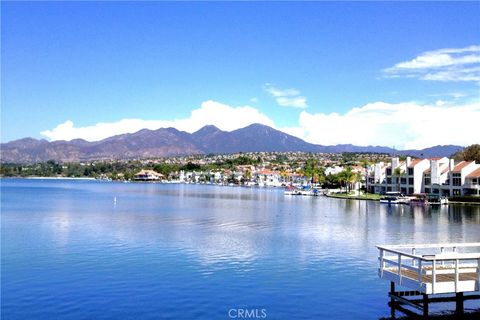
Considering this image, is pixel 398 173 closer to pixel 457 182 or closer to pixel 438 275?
pixel 457 182

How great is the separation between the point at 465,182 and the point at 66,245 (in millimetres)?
84030

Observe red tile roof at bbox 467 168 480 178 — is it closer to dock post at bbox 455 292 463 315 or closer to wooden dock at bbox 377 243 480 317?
wooden dock at bbox 377 243 480 317

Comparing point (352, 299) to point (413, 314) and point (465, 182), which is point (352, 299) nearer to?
point (413, 314)

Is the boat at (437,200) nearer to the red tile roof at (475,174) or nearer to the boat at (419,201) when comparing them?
Answer: the boat at (419,201)

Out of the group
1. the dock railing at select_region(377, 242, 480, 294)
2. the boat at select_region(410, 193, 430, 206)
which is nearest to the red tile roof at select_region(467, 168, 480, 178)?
the boat at select_region(410, 193, 430, 206)

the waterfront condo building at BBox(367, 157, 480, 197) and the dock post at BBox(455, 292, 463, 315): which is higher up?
the waterfront condo building at BBox(367, 157, 480, 197)

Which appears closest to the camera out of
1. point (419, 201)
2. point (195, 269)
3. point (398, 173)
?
point (195, 269)

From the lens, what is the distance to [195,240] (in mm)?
40688

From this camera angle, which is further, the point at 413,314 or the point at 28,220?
the point at 28,220

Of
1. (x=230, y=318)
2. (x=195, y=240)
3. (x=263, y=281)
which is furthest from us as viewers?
(x=195, y=240)

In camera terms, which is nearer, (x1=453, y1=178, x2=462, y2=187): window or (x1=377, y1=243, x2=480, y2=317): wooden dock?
(x1=377, y1=243, x2=480, y2=317): wooden dock

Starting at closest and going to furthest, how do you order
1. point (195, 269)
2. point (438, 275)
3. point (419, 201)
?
point (438, 275)
point (195, 269)
point (419, 201)

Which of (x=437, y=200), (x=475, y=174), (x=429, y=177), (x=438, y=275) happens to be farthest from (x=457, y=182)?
(x=438, y=275)

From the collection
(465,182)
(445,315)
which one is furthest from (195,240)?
(465,182)
